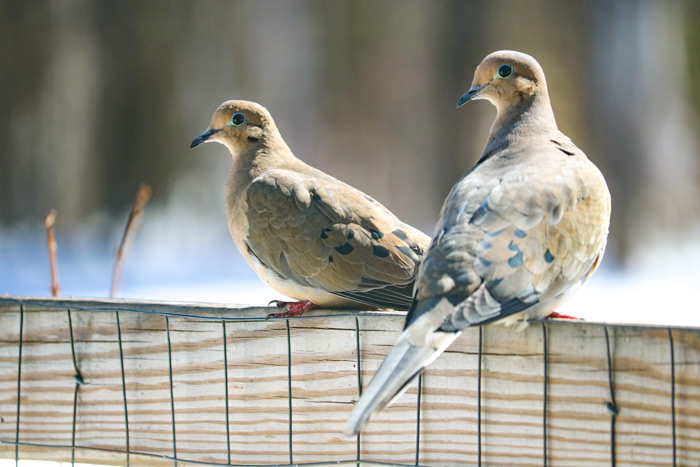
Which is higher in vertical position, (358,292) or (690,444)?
(358,292)

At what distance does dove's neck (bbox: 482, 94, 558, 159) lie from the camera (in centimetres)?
217

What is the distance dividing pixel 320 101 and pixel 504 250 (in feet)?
11.8

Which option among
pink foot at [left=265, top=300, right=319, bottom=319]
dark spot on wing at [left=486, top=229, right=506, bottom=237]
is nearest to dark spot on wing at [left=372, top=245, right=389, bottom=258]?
pink foot at [left=265, top=300, right=319, bottom=319]

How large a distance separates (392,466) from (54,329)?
35.2 inches

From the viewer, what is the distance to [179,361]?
1808 millimetres

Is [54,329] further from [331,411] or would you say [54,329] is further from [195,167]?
[195,167]

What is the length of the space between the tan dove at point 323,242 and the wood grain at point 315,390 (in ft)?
1.44

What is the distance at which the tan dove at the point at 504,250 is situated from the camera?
56.3 inches

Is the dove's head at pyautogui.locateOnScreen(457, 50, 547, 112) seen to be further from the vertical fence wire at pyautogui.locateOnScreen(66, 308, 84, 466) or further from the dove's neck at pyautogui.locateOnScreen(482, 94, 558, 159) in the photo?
the vertical fence wire at pyautogui.locateOnScreen(66, 308, 84, 466)

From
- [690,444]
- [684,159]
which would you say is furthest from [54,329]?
[684,159]

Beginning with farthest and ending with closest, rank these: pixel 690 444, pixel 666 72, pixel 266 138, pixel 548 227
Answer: pixel 666 72 < pixel 266 138 < pixel 548 227 < pixel 690 444

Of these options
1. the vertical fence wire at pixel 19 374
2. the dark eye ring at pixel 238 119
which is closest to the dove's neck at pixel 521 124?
the dark eye ring at pixel 238 119

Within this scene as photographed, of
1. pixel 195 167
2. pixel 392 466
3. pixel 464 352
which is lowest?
pixel 392 466

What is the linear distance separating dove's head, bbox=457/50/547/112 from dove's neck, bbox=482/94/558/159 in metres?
0.01
